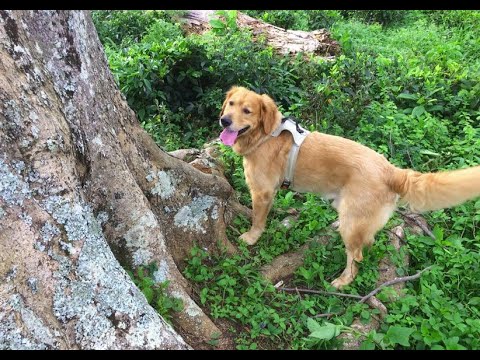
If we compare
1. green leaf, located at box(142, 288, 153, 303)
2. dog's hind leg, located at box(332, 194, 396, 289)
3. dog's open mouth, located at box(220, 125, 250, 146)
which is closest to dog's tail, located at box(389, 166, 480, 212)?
dog's hind leg, located at box(332, 194, 396, 289)

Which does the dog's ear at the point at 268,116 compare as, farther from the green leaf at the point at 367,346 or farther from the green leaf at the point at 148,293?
the green leaf at the point at 367,346

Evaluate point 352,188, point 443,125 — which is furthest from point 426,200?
point 443,125

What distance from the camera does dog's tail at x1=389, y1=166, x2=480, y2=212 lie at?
3.41 meters

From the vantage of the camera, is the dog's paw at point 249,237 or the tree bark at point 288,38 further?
the tree bark at point 288,38

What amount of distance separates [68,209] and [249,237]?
7.14ft

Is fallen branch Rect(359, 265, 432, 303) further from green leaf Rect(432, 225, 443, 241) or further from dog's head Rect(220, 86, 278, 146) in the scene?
dog's head Rect(220, 86, 278, 146)

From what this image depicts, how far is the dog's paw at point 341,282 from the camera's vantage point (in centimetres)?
390

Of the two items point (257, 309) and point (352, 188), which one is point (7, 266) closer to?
point (257, 309)

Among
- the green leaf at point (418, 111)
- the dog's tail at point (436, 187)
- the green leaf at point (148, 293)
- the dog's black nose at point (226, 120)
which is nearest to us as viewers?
the green leaf at point (148, 293)

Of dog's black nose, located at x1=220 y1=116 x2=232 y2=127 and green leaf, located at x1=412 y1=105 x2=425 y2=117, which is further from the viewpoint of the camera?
green leaf, located at x1=412 y1=105 x2=425 y2=117

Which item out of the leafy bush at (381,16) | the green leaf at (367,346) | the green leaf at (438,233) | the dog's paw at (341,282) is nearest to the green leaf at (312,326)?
the green leaf at (367,346)

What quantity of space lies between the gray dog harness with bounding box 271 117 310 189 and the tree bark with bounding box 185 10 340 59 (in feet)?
11.6

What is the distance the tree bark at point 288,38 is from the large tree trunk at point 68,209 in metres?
5.17

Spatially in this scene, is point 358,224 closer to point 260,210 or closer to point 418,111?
point 260,210
